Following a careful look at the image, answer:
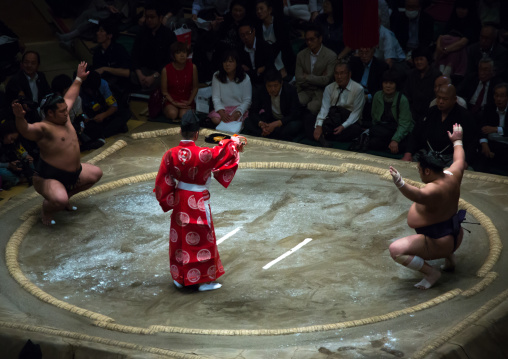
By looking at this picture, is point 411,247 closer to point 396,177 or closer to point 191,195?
point 396,177

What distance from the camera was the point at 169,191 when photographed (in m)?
3.48

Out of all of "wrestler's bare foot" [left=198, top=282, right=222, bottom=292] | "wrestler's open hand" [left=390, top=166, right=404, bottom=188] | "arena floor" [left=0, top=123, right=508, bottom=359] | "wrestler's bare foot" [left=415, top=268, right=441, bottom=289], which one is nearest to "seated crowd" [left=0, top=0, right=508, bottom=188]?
"arena floor" [left=0, top=123, right=508, bottom=359]

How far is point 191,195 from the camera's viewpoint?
346cm

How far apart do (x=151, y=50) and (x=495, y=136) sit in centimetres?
281

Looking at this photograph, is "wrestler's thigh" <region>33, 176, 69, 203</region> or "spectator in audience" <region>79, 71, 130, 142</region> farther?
"spectator in audience" <region>79, 71, 130, 142</region>

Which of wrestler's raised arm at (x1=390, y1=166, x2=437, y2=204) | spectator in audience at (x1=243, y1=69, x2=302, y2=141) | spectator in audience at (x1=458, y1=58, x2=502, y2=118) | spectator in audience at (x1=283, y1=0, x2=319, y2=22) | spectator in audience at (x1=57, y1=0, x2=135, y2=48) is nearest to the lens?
wrestler's raised arm at (x1=390, y1=166, x2=437, y2=204)

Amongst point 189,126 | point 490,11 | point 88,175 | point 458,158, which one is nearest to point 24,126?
point 88,175

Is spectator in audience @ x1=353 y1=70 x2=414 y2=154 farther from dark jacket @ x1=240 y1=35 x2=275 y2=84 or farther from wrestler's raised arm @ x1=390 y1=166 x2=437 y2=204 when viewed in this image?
wrestler's raised arm @ x1=390 y1=166 x2=437 y2=204

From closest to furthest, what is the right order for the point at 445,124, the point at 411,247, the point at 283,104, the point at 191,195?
the point at 411,247, the point at 191,195, the point at 445,124, the point at 283,104

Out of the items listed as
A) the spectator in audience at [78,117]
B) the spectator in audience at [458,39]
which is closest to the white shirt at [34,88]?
the spectator in audience at [78,117]

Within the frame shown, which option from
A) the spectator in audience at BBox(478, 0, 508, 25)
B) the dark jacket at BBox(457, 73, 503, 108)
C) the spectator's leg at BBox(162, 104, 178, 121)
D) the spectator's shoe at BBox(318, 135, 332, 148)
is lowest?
the spectator's shoe at BBox(318, 135, 332, 148)

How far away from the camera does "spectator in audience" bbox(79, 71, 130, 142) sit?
17.9 feet

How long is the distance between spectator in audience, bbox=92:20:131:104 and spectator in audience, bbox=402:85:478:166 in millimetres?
2423

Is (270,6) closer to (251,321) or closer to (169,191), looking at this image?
(169,191)
